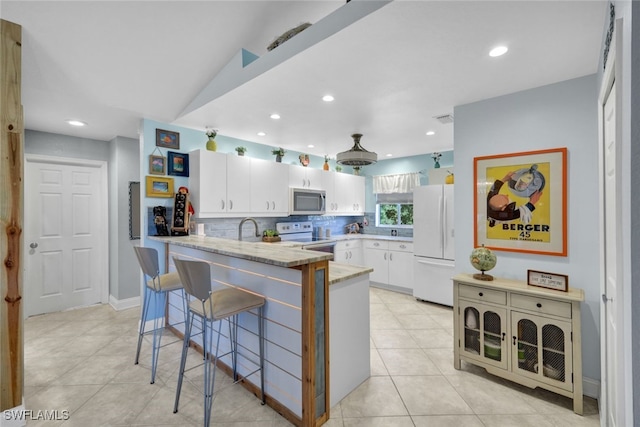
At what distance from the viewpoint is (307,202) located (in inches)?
189

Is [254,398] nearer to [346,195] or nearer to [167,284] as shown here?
[167,284]

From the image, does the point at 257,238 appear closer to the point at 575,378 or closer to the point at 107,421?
the point at 107,421

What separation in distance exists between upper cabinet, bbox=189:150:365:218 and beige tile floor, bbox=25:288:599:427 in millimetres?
1735

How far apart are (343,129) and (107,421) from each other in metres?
3.46

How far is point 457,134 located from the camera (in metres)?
2.78

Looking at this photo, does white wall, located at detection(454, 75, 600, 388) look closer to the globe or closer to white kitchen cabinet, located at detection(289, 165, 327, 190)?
the globe

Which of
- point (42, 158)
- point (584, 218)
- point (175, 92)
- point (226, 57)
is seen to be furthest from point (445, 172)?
point (42, 158)

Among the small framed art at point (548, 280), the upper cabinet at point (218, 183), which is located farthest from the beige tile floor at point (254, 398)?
the upper cabinet at point (218, 183)

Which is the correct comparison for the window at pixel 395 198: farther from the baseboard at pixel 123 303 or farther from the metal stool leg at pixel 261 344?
the baseboard at pixel 123 303

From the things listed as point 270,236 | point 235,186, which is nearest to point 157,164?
point 235,186

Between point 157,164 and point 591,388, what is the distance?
4554 mm

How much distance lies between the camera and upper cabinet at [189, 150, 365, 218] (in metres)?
3.51

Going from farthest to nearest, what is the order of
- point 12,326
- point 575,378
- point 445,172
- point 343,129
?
point 445,172 → point 343,129 → point 575,378 → point 12,326

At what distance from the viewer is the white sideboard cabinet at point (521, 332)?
77.3 inches
